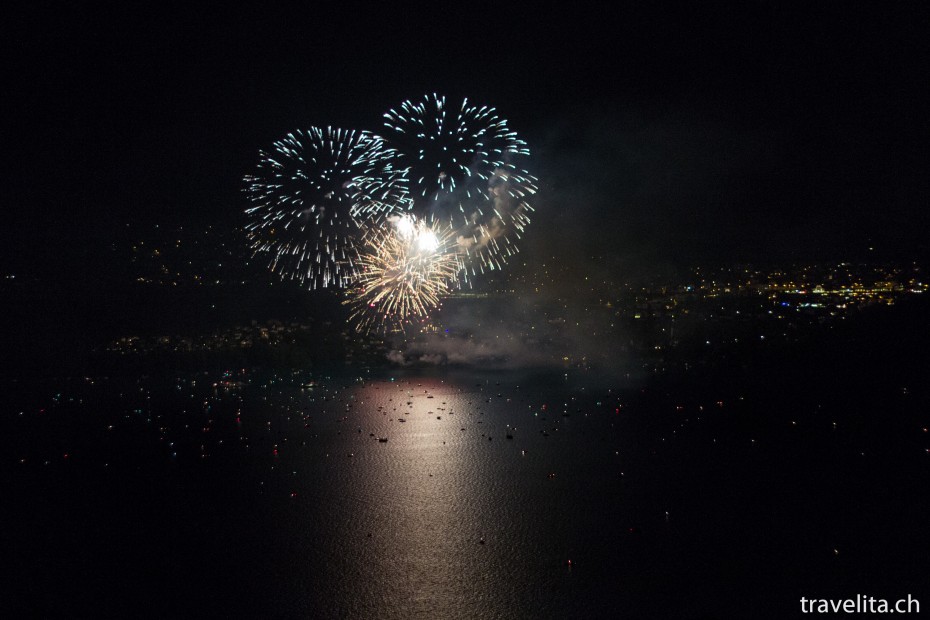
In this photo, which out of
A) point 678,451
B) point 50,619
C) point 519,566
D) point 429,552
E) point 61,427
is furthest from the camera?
point 61,427

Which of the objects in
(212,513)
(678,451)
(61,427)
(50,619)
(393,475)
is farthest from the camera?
(61,427)

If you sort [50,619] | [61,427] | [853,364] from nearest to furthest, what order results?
[50,619] → [61,427] → [853,364]

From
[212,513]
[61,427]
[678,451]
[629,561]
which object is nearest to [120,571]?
[212,513]

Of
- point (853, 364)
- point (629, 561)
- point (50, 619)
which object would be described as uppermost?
point (853, 364)

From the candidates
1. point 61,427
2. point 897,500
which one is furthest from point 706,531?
point 61,427

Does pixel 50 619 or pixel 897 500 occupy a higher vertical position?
Answer: pixel 897 500

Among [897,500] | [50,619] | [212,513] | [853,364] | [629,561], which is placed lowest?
[50,619]

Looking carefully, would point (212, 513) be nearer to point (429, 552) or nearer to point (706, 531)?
point (429, 552)

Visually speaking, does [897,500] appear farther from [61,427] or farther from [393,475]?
[61,427]

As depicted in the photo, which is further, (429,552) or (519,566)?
(429,552)
